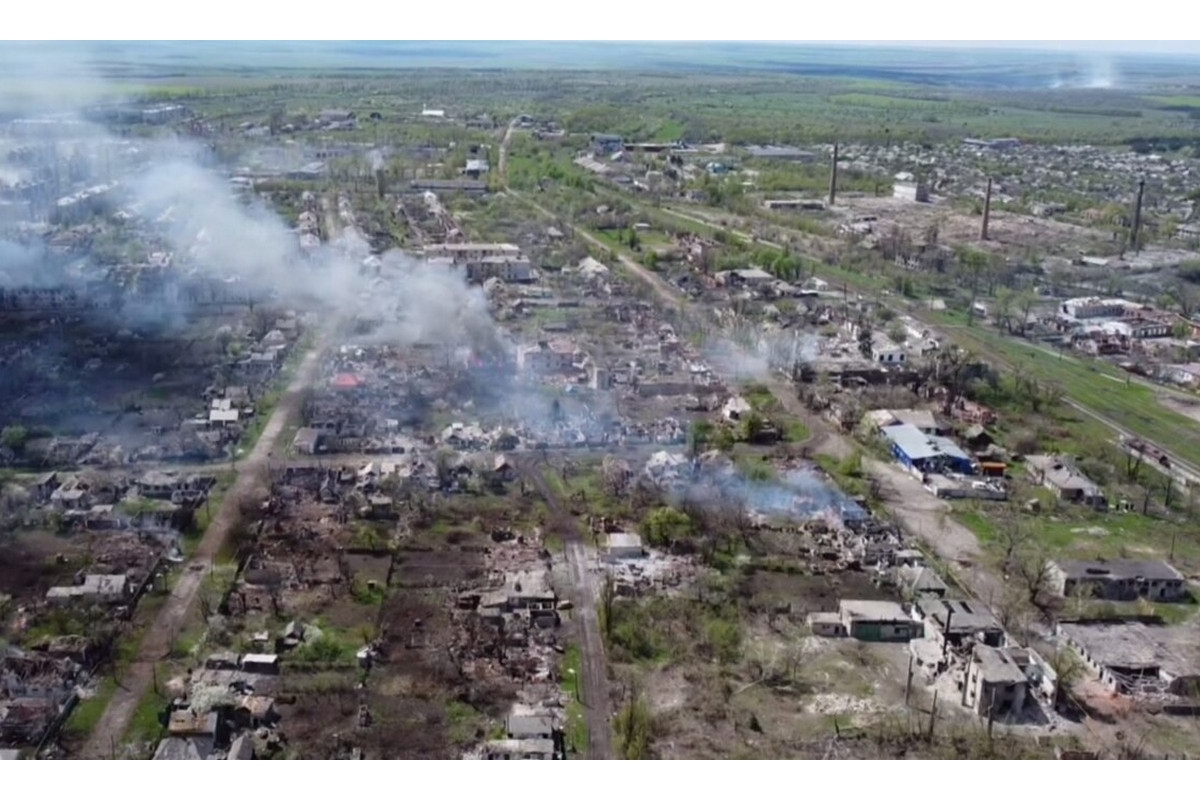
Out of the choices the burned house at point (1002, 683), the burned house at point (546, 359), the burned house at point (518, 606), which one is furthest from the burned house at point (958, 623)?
the burned house at point (546, 359)

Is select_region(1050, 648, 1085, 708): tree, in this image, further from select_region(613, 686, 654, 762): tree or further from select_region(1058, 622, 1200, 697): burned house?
select_region(613, 686, 654, 762): tree

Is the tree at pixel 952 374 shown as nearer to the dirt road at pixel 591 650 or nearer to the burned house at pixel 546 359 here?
Result: the burned house at pixel 546 359

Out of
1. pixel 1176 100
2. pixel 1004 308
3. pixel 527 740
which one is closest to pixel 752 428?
pixel 527 740

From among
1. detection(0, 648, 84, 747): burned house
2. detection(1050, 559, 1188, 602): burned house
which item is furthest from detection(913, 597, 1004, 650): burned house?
detection(0, 648, 84, 747): burned house
